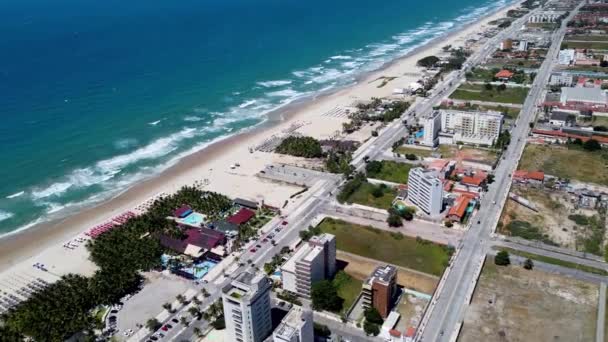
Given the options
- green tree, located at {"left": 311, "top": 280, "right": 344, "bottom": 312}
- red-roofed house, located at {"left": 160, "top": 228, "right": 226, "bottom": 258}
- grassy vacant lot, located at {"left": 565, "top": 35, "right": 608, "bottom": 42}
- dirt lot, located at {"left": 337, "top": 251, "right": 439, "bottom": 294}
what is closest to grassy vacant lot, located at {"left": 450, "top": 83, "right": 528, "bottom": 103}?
grassy vacant lot, located at {"left": 565, "top": 35, "right": 608, "bottom": 42}

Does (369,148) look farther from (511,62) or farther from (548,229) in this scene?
(511,62)

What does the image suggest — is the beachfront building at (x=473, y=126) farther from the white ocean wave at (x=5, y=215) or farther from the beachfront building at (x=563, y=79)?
the white ocean wave at (x=5, y=215)

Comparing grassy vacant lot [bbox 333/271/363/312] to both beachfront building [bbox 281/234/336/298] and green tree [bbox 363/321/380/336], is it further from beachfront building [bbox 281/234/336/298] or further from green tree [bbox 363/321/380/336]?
green tree [bbox 363/321/380/336]

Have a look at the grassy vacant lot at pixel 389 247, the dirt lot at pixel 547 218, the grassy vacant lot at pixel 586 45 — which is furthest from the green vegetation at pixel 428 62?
the grassy vacant lot at pixel 389 247

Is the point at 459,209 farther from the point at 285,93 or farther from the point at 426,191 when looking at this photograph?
the point at 285,93

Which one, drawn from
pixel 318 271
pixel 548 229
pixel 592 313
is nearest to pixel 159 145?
pixel 318 271

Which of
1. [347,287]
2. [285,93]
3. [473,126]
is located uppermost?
[285,93]

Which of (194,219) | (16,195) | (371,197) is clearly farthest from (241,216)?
(16,195)
